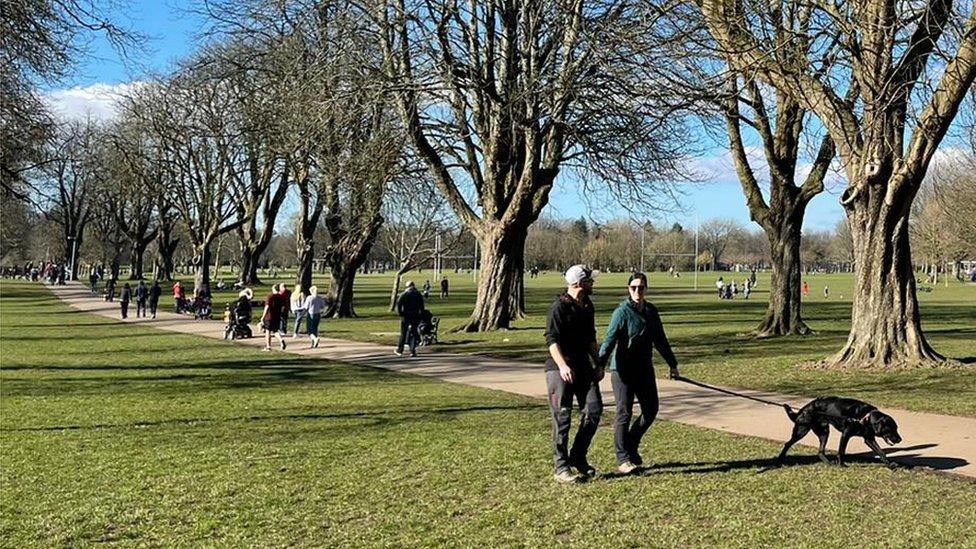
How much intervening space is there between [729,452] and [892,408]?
3768 mm

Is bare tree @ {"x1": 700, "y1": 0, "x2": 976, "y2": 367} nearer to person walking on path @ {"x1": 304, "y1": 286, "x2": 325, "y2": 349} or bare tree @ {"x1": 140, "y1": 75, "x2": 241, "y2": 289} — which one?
person walking on path @ {"x1": 304, "y1": 286, "x2": 325, "y2": 349}

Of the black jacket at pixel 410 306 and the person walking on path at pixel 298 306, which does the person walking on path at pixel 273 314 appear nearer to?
the person walking on path at pixel 298 306

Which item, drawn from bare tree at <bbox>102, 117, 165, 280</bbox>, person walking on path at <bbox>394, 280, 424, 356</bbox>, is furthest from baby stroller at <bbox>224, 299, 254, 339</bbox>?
bare tree at <bbox>102, 117, 165, 280</bbox>

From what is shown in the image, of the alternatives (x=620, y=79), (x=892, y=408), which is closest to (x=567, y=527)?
(x=892, y=408)

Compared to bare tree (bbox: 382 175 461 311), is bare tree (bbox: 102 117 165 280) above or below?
above

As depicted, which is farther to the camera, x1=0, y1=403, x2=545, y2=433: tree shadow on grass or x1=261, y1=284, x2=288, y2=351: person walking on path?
x1=261, y1=284, x2=288, y2=351: person walking on path

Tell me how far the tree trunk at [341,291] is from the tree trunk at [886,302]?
70.7 ft

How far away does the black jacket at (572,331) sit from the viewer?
23.9ft

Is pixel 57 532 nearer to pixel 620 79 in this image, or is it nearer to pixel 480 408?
pixel 480 408

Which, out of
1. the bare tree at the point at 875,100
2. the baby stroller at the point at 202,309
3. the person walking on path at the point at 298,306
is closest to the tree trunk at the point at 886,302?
the bare tree at the point at 875,100

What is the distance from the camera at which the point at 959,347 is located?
62.8ft

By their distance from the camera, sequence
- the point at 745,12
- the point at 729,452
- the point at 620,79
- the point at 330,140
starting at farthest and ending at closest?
1. the point at 330,140
2. the point at 620,79
3. the point at 745,12
4. the point at 729,452

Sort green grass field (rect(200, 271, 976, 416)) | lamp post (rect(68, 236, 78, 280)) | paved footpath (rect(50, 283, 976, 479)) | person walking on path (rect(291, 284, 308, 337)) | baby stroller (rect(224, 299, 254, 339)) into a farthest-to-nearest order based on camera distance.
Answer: lamp post (rect(68, 236, 78, 280)) → person walking on path (rect(291, 284, 308, 337)) → baby stroller (rect(224, 299, 254, 339)) → green grass field (rect(200, 271, 976, 416)) → paved footpath (rect(50, 283, 976, 479))

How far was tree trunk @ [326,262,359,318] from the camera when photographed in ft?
112
